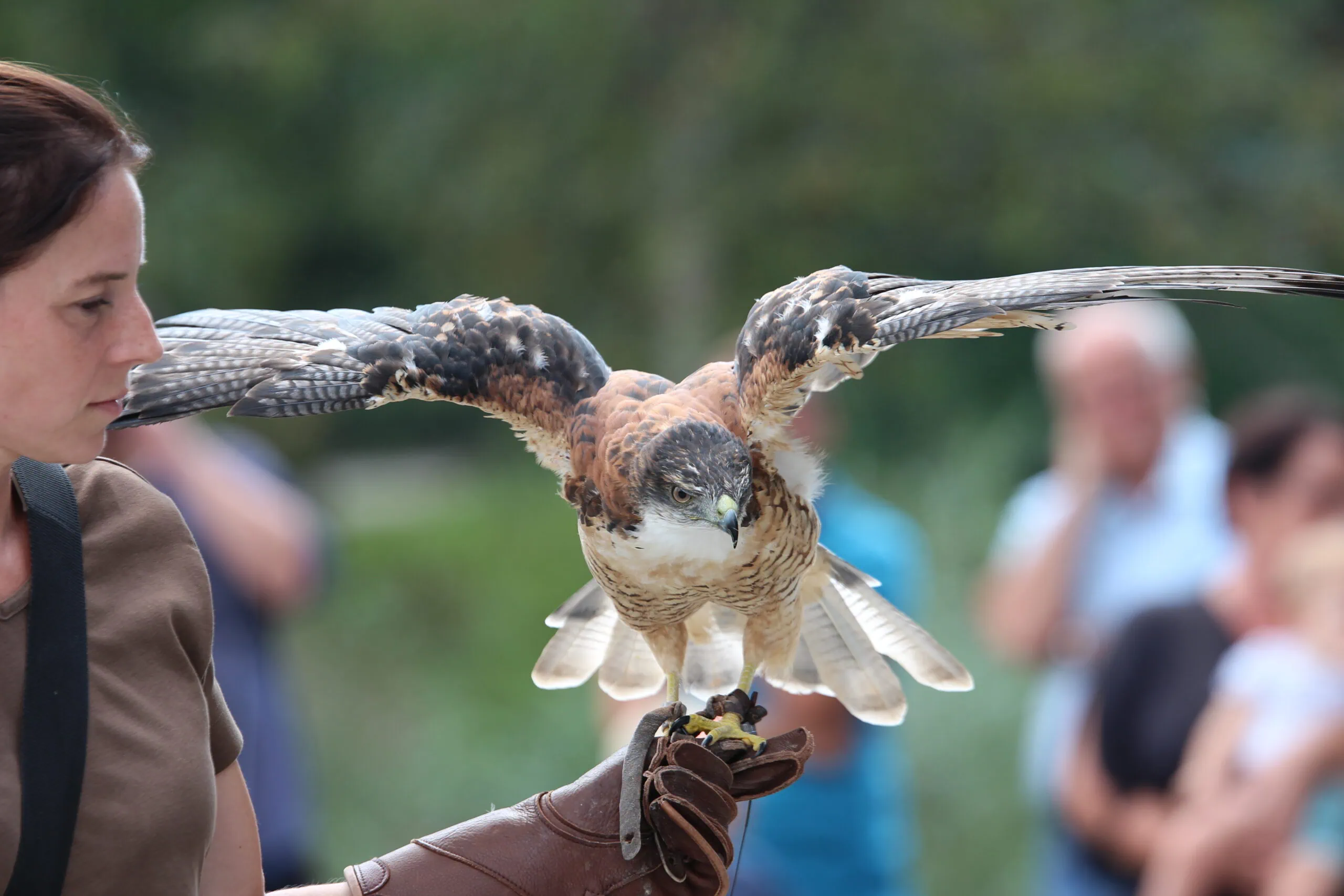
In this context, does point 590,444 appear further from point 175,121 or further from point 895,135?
point 175,121

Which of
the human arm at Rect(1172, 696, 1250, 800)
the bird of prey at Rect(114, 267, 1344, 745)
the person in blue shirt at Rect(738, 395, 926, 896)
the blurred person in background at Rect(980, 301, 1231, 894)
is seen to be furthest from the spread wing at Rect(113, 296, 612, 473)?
the blurred person in background at Rect(980, 301, 1231, 894)

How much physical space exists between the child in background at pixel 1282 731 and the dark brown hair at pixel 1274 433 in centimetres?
30

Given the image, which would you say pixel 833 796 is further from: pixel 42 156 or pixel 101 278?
pixel 42 156

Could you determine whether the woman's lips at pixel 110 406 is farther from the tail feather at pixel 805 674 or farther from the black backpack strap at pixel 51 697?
the tail feather at pixel 805 674

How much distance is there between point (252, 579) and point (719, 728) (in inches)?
84.3

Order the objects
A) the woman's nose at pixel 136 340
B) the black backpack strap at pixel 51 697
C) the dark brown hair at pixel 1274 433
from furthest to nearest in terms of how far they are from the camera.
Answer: the dark brown hair at pixel 1274 433, the woman's nose at pixel 136 340, the black backpack strap at pixel 51 697

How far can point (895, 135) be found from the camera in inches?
416

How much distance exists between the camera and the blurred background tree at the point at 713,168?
1016 cm

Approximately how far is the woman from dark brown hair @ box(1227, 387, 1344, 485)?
11.0ft

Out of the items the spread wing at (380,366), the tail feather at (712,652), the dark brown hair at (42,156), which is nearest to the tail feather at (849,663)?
the tail feather at (712,652)

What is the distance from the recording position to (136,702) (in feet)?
5.59

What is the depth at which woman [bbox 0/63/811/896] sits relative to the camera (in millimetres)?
1594

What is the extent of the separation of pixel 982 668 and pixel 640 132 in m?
5.30

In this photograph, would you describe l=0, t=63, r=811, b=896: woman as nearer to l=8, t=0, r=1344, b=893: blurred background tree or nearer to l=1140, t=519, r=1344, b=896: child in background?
l=1140, t=519, r=1344, b=896: child in background
